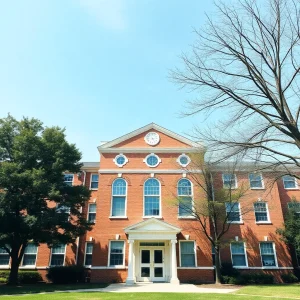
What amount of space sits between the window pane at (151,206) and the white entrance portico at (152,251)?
1.61 meters

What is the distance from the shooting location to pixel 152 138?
78.5 ft

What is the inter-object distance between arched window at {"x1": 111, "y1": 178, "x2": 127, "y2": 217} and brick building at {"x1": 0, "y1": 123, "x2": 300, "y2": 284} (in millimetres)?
76

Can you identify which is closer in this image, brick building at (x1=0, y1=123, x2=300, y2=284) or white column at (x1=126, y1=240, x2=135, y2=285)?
white column at (x1=126, y1=240, x2=135, y2=285)

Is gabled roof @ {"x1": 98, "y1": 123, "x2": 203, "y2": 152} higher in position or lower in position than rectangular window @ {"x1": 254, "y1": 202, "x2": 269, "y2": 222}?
higher

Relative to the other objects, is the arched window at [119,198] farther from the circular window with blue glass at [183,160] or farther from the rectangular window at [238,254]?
the rectangular window at [238,254]

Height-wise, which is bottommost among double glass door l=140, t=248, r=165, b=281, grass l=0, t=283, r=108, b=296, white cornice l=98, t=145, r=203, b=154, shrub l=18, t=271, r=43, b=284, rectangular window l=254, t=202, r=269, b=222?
grass l=0, t=283, r=108, b=296

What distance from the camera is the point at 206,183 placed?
1984 centimetres

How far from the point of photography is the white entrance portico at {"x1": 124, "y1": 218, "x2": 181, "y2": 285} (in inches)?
766

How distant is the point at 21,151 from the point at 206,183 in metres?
12.7

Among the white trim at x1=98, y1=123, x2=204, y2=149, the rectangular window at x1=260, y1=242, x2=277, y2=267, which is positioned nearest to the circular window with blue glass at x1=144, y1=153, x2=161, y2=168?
the white trim at x1=98, y1=123, x2=204, y2=149

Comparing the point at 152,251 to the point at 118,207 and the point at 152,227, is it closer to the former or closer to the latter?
the point at 152,227

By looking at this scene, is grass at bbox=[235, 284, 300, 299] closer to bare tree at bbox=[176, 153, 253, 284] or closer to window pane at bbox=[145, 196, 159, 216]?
bare tree at bbox=[176, 153, 253, 284]

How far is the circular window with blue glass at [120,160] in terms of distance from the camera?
2314 cm

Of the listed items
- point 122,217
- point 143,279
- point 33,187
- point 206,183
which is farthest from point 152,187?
point 33,187
